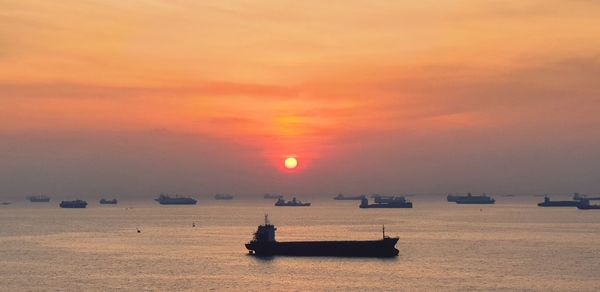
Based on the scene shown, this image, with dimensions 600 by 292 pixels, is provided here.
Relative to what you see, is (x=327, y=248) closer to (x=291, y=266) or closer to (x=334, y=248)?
(x=334, y=248)

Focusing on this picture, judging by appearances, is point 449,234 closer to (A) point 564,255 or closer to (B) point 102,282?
(A) point 564,255

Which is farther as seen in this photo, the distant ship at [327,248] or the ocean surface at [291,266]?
the distant ship at [327,248]

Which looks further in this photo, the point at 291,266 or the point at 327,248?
the point at 327,248

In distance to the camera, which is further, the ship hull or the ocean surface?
the ship hull

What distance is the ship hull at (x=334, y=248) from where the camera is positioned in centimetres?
11894

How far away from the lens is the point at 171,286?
284 feet

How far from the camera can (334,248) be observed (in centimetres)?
11975

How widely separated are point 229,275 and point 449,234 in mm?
84465

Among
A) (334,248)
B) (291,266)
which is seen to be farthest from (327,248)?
(291,266)

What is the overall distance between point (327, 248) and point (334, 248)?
1.08 meters

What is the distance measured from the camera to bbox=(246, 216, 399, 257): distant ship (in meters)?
119

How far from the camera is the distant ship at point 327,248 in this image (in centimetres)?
11900

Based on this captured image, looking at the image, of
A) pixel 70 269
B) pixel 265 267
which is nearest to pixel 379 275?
pixel 265 267

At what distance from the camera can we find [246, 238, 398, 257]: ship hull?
11894 cm
